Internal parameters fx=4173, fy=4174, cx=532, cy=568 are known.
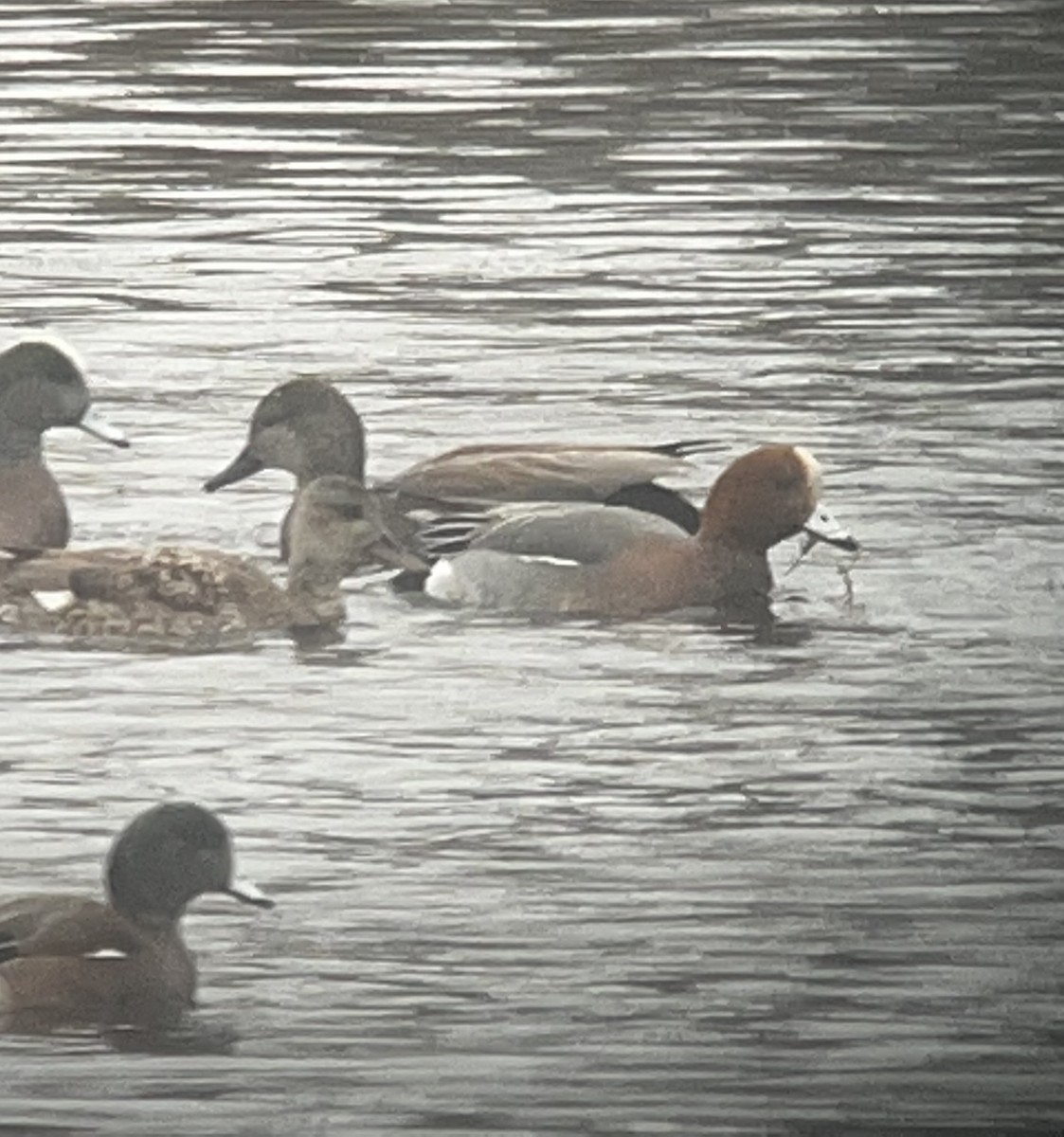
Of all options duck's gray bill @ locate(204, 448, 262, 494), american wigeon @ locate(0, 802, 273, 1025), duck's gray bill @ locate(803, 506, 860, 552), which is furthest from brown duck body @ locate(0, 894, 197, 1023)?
duck's gray bill @ locate(803, 506, 860, 552)

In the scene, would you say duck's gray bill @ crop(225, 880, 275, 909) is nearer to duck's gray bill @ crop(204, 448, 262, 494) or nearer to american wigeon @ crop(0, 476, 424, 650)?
american wigeon @ crop(0, 476, 424, 650)

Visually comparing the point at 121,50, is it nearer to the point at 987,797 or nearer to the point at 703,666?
the point at 703,666

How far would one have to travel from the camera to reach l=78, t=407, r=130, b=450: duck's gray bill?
3.67 m

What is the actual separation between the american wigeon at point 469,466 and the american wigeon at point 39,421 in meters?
0.13

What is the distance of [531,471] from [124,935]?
57 cm

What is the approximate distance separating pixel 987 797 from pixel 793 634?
233 millimetres

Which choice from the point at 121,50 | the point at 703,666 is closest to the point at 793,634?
the point at 703,666

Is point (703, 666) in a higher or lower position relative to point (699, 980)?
higher

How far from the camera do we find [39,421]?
3.67 meters

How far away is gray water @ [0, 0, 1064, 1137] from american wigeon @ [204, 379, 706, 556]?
2cm

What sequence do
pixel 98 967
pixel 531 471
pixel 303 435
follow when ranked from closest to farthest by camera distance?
pixel 98 967
pixel 303 435
pixel 531 471

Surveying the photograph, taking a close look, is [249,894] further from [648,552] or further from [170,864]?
[648,552]

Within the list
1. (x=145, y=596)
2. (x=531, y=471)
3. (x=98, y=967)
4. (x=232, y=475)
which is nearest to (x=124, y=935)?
(x=98, y=967)

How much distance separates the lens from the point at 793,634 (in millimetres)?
3643
